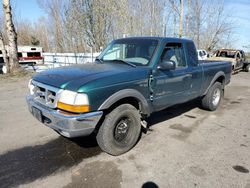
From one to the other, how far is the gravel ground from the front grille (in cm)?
94

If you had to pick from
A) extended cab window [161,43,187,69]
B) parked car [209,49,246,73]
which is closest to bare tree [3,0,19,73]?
extended cab window [161,43,187,69]

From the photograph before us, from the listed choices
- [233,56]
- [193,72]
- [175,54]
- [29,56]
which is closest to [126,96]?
[175,54]

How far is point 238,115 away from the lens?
19.0 feet

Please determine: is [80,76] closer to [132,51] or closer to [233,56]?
[132,51]

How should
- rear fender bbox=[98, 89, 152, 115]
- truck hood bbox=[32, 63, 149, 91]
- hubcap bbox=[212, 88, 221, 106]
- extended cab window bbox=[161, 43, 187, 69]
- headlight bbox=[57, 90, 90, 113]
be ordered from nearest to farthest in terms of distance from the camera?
headlight bbox=[57, 90, 90, 113]
truck hood bbox=[32, 63, 149, 91]
rear fender bbox=[98, 89, 152, 115]
extended cab window bbox=[161, 43, 187, 69]
hubcap bbox=[212, 88, 221, 106]

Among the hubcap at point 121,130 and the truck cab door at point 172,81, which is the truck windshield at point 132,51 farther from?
the hubcap at point 121,130

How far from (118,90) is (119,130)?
737 mm

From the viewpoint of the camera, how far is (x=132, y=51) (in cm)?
427

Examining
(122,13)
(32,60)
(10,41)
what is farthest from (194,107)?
(32,60)

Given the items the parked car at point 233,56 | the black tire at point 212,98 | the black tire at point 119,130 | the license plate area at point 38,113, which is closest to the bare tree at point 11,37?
the license plate area at point 38,113

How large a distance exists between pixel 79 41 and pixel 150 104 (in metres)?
19.6

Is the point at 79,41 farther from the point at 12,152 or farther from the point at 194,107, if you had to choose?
the point at 12,152

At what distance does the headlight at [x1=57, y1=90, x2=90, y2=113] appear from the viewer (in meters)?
2.87

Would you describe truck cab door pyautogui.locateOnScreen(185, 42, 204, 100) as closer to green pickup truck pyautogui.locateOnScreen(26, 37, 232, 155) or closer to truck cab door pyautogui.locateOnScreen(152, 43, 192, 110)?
green pickup truck pyautogui.locateOnScreen(26, 37, 232, 155)
